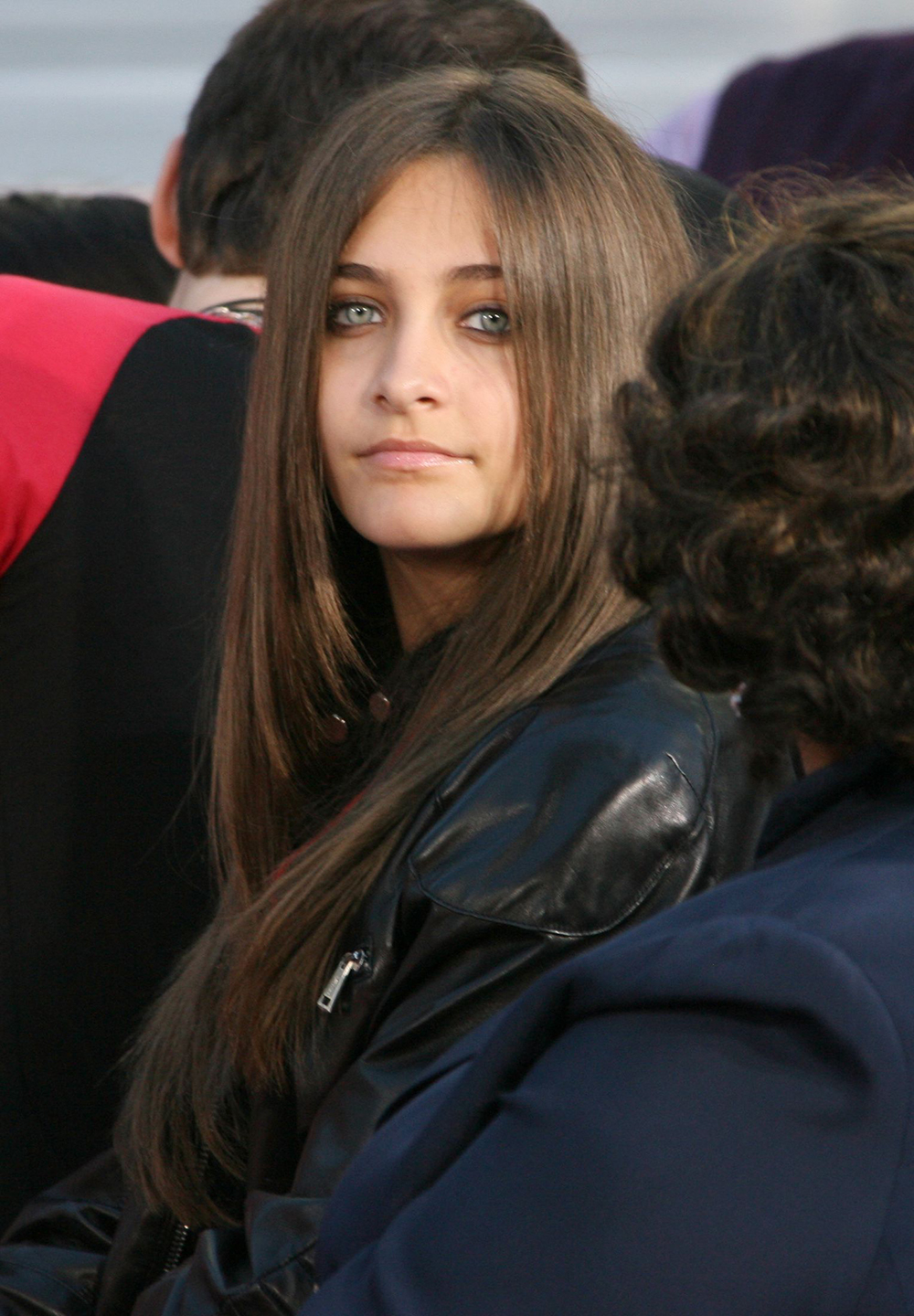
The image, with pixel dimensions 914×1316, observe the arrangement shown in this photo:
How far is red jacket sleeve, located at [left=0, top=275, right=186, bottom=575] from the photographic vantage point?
1.59 m

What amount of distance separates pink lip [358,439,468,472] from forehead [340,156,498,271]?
0.16 m

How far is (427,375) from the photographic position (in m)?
1.43

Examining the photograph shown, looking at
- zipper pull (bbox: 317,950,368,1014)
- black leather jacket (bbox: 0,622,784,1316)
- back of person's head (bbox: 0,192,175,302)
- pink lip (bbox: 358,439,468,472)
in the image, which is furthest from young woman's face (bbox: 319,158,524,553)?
back of person's head (bbox: 0,192,175,302)

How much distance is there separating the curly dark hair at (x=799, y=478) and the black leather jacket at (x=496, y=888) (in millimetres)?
287

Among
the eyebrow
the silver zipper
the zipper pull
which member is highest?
the eyebrow

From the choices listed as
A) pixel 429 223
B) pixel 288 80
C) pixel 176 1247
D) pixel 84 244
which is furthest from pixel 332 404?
pixel 84 244

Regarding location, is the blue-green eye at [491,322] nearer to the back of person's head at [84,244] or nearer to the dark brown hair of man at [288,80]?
the dark brown hair of man at [288,80]

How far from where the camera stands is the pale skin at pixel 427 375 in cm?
143

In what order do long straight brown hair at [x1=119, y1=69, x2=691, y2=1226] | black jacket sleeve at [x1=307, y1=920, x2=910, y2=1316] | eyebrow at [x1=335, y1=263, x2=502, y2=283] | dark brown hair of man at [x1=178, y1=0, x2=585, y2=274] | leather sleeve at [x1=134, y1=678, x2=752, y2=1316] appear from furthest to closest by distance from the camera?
dark brown hair of man at [x1=178, y1=0, x2=585, y2=274]
eyebrow at [x1=335, y1=263, x2=502, y2=283]
long straight brown hair at [x1=119, y1=69, x2=691, y2=1226]
leather sleeve at [x1=134, y1=678, x2=752, y2=1316]
black jacket sleeve at [x1=307, y1=920, x2=910, y2=1316]

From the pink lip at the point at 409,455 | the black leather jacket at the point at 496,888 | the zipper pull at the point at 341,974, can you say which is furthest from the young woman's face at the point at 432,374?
the zipper pull at the point at 341,974

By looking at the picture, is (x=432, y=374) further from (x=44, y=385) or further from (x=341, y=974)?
(x=341, y=974)

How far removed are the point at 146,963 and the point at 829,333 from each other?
47.7 inches

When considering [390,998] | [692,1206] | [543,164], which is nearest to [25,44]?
[543,164]

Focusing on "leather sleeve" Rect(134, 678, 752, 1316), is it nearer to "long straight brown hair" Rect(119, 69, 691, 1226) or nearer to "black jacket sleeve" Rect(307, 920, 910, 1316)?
"long straight brown hair" Rect(119, 69, 691, 1226)
